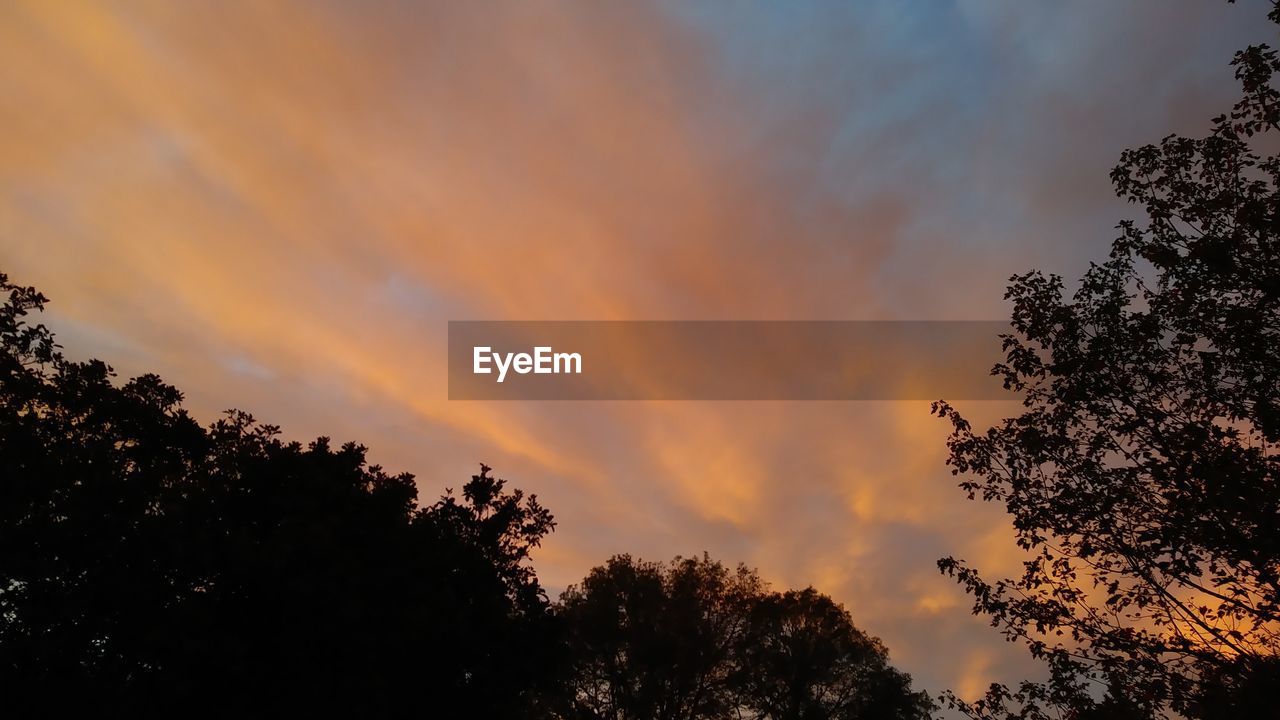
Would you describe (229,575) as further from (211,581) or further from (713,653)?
(713,653)

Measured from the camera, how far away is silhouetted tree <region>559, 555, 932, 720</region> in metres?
47.5

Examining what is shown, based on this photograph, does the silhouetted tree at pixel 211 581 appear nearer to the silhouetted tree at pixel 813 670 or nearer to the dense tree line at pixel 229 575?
the dense tree line at pixel 229 575

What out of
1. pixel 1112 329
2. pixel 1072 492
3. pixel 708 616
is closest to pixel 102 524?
pixel 1072 492

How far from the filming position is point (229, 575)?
802 inches

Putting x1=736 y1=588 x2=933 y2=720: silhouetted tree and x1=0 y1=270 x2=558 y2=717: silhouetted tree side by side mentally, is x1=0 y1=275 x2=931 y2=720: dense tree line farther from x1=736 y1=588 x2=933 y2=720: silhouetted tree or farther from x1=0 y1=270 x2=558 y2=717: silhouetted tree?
x1=736 y1=588 x2=933 y2=720: silhouetted tree

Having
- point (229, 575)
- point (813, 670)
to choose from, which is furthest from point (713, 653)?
point (229, 575)

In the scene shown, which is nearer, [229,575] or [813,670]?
[229,575]

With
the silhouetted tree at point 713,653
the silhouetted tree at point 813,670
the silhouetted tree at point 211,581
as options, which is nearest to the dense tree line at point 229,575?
the silhouetted tree at point 211,581

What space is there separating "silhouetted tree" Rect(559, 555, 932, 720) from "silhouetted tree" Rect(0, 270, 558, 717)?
72.3 ft

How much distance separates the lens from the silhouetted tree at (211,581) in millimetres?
17812

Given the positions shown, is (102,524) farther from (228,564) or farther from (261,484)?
(261,484)

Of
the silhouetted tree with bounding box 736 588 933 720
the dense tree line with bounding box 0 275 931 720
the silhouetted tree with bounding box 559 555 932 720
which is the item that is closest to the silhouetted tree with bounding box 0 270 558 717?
the dense tree line with bounding box 0 275 931 720

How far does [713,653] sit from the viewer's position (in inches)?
1921

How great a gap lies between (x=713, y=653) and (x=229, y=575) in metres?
36.6
